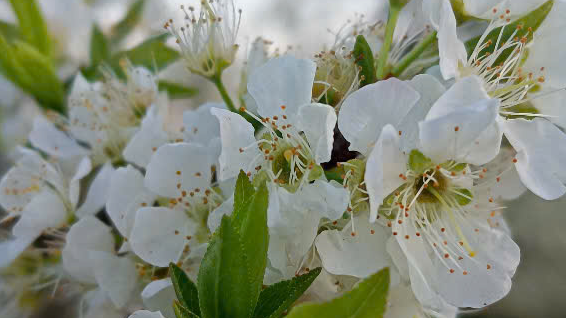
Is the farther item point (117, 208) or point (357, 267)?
point (117, 208)

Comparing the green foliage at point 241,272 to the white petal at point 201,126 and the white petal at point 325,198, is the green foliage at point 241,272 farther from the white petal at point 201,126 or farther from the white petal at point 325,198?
the white petal at point 201,126

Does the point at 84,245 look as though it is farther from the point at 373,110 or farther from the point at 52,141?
the point at 373,110

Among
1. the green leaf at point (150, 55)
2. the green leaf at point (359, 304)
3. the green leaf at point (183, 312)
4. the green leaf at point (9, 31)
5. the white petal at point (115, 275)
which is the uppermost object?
the green leaf at point (9, 31)

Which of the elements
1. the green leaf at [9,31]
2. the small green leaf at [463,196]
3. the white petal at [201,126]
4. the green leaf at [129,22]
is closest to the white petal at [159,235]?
the white petal at [201,126]

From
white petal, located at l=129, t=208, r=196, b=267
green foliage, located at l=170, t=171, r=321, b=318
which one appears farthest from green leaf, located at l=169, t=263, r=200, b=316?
white petal, located at l=129, t=208, r=196, b=267

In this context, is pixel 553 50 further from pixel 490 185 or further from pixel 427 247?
pixel 427 247

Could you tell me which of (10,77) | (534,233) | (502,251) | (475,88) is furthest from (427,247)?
(534,233)
